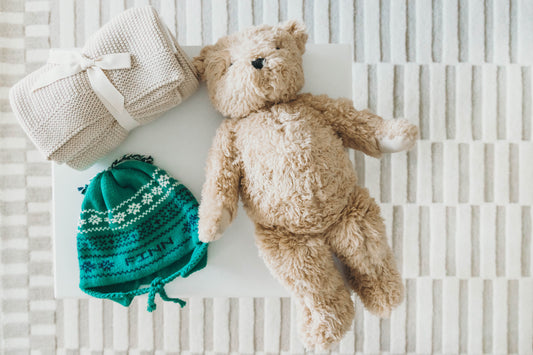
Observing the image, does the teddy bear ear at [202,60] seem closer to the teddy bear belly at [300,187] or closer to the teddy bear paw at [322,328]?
the teddy bear belly at [300,187]

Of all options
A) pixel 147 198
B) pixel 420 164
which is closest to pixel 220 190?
pixel 147 198

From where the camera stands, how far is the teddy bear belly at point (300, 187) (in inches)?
28.2

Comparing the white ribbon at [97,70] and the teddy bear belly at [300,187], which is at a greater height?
the white ribbon at [97,70]

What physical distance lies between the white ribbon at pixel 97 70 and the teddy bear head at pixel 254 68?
15 cm

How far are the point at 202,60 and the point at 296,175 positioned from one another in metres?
0.30

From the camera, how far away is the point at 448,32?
1.26m

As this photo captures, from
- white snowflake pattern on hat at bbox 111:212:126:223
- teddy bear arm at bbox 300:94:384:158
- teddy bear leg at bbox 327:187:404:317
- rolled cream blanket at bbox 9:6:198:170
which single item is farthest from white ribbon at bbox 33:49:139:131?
teddy bear leg at bbox 327:187:404:317

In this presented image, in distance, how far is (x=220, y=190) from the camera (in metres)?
0.74

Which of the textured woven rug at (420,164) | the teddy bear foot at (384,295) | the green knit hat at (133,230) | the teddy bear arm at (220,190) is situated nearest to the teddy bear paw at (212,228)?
the teddy bear arm at (220,190)

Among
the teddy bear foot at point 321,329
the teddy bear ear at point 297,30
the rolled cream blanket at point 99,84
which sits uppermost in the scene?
the teddy bear ear at point 297,30

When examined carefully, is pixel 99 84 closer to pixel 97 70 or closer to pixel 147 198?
pixel 97 70

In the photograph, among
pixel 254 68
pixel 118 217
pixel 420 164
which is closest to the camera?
pixel 254 68

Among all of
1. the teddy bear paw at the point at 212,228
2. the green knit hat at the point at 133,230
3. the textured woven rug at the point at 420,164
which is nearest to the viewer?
the teddy bear paw at the point at 212,228

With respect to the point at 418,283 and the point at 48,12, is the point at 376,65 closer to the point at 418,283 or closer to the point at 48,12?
the point at 418,283
